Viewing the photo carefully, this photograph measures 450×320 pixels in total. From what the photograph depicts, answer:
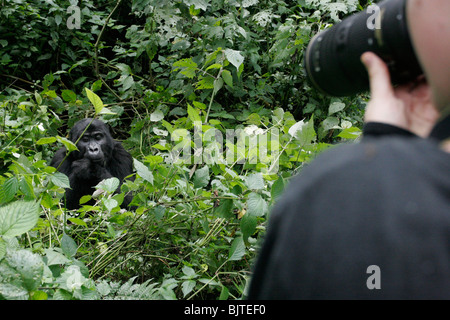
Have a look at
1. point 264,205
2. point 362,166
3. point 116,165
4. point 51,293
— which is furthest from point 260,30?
point 362,166

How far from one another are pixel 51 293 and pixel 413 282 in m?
1.09

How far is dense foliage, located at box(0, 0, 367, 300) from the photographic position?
159 centimetres

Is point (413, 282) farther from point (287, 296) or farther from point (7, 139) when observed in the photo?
point (7, 139)

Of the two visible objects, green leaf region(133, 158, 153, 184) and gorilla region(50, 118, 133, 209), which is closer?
green leaf region(133, 158, 153, 184)

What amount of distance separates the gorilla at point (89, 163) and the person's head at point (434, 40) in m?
2.90

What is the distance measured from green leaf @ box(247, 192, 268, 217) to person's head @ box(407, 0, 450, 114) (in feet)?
3.40

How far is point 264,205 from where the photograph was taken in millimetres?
1570

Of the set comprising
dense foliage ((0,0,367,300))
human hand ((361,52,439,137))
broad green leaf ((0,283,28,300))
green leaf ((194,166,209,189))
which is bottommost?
dense foliage ((0,0,367,300))

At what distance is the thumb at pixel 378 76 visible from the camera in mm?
688

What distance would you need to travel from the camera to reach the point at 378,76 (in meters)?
0.72

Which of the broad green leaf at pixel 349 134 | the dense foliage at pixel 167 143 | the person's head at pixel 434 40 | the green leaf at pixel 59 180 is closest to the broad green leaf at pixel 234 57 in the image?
the dense foliage at pixel 167 143

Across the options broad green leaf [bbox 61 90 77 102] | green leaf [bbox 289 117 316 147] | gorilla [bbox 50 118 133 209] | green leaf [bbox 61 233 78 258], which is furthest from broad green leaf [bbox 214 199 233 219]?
broad green leaf [bbox 61 90 77 102]

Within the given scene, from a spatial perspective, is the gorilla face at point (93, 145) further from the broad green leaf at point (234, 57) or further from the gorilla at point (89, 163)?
the broad green leaf at point (234, 57)

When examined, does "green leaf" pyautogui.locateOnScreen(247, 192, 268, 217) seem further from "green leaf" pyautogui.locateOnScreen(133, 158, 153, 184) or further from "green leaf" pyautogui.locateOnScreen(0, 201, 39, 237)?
"green leaf" pyautogui.locateOnScreen(0, 201, 39, 237)
